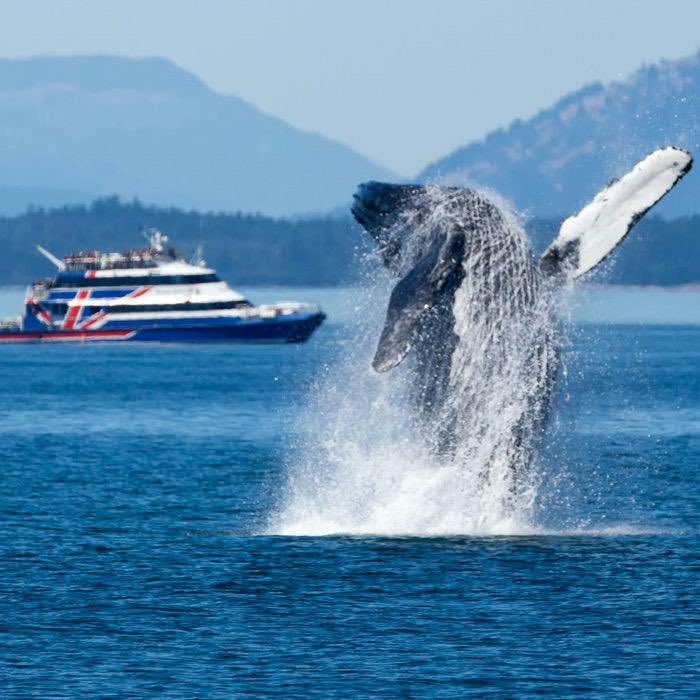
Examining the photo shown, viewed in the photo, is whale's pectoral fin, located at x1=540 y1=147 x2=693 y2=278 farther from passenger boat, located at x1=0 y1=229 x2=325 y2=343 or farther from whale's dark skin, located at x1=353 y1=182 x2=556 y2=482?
passenger boat, located at x1=0 y1=229 x2=325 y2=343

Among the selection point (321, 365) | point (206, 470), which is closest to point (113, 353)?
point (321, 365)

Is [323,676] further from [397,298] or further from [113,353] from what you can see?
[113,353]

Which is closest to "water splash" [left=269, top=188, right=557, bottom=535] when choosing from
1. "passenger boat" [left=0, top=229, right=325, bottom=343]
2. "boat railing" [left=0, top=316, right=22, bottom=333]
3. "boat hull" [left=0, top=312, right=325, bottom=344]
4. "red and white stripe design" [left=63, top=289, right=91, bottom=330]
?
"passenger boat" [left=0, top=229, right=325, bottom=343]

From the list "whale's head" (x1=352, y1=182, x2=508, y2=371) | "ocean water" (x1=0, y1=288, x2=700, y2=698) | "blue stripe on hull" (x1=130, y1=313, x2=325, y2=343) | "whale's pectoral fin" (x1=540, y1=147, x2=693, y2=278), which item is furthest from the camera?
"blue stripe on hull" (x1=130, y1=313, x2=325, y2=343)

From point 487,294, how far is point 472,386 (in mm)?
1215

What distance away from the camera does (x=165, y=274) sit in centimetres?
11038

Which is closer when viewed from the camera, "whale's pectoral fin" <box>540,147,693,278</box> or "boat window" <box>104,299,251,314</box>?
"whale's pectoral fin" <box>540,147,693,278</box>

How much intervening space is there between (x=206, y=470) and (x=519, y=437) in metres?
16.9

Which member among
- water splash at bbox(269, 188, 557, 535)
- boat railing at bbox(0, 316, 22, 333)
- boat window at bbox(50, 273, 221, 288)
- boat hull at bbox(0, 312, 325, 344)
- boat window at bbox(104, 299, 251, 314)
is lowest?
boat railing at bbox(0, 316, 22, 333)

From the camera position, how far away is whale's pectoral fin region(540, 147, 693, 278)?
2130cm

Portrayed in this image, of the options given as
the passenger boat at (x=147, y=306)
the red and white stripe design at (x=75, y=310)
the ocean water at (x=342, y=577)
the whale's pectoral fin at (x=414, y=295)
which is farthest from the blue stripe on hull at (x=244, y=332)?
the whale's pectoral fin at (x=414, y=295)

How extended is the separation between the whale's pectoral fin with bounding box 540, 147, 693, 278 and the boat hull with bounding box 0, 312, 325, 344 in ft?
291

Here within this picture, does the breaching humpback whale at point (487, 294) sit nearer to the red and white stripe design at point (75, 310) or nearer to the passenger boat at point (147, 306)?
the passenger boat at point (147, 306)

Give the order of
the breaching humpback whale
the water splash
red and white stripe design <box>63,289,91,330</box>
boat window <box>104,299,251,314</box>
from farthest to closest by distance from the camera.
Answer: boat window <box>104,299,251,314</box>, red and white stripe design <box>63,289,91,330</box>, the water splash, the breaching humpback whale
